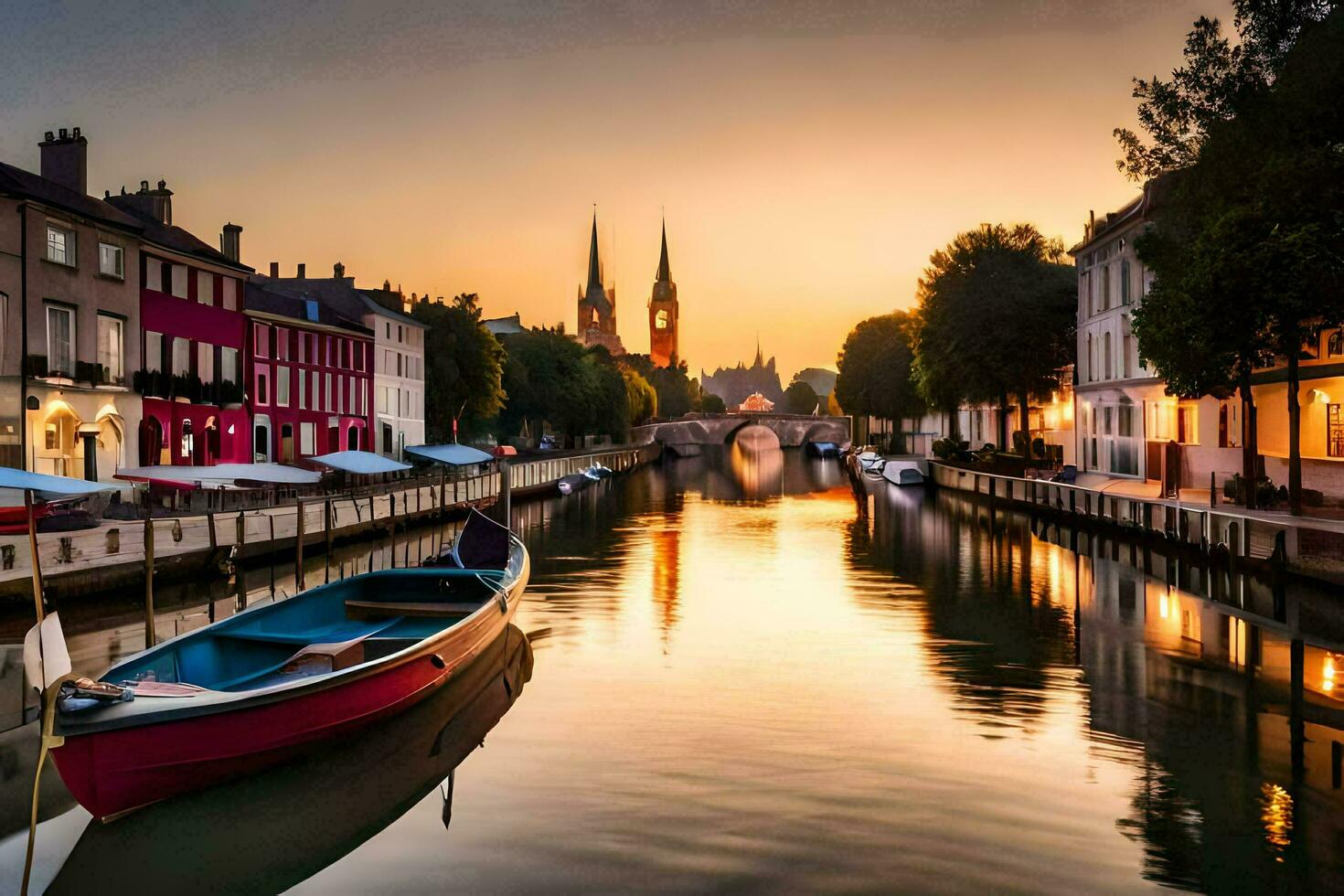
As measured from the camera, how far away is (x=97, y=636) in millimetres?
22562

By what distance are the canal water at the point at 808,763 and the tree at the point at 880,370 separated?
189ft

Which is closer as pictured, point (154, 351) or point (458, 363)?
point (154, 351)

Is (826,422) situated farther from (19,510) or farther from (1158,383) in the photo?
(19,510)

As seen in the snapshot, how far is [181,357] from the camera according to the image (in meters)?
43.3

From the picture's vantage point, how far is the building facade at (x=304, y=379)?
2099 inches

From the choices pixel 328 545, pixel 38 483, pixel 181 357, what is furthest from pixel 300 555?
pixel 181 357

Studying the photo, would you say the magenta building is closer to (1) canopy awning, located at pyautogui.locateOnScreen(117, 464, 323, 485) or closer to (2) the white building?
(1) canopy awning, located at pyautogui.locateOnScreen(117, 464, 323, 485)

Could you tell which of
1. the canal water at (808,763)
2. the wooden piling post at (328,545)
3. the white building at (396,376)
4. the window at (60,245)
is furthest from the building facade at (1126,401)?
the white building at (396,376)

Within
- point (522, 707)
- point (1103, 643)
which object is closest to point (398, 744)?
point (522, 707)

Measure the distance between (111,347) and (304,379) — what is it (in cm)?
2003

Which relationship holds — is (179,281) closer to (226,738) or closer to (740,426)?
(226,738)

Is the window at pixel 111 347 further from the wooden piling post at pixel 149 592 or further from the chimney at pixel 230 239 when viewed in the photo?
the chimney at pixel 230 239

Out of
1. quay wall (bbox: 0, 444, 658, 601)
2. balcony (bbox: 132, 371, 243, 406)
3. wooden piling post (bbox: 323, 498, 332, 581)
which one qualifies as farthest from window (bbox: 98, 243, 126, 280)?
wooden piling post (bbox: 323, 498, 332, 581)

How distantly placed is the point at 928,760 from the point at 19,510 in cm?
2074
